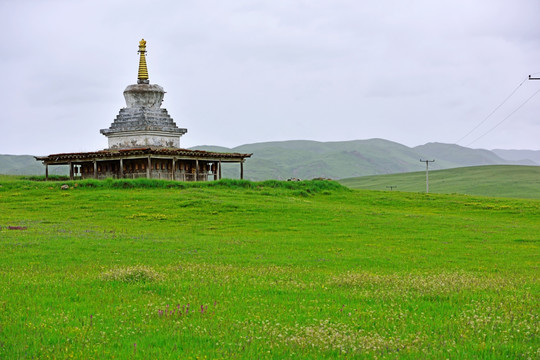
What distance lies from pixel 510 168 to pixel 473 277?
563ft

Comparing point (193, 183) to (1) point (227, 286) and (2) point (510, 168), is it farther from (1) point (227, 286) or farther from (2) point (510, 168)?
(2) point (510, 168)

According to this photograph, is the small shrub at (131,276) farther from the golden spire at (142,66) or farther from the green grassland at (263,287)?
the golden spire at (142,66)

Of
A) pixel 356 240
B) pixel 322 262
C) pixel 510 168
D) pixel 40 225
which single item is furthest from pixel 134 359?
pixel 510 168

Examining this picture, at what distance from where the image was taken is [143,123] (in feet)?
207

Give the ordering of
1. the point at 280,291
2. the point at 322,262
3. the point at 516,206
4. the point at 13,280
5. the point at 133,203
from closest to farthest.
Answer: the point at 280,291, the point at 13,280, the point at 322,262, the point at 133,203, the point at 516,206

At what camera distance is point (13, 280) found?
618 inches

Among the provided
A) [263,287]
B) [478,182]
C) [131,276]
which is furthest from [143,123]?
[478,182]

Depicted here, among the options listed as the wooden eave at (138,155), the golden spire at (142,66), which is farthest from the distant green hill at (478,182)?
the golden spire at (142,66)

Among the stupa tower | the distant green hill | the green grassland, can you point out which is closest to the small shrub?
the green grassland

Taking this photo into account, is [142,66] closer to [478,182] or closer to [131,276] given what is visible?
[131,276]

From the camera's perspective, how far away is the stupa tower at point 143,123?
62.9m

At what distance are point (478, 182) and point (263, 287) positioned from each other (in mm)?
141601

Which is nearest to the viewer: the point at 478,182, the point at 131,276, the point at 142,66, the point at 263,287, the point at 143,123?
the point at 263,287

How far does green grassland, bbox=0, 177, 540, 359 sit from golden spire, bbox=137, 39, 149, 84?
104 ft
